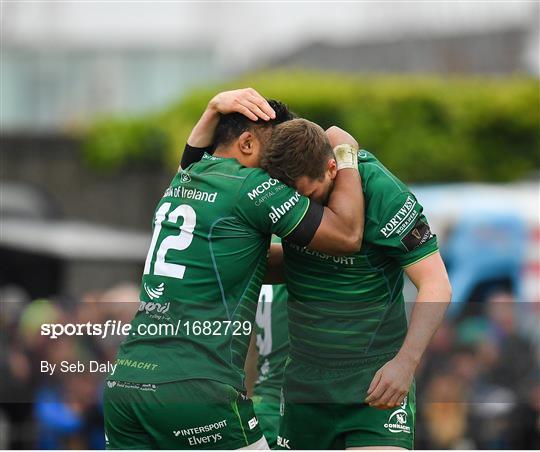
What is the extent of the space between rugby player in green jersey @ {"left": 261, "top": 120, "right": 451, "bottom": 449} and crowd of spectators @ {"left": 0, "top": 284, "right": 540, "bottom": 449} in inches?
37.0

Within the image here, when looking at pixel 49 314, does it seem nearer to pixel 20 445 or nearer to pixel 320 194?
pixel 320 194

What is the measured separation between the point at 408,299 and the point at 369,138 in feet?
39.2

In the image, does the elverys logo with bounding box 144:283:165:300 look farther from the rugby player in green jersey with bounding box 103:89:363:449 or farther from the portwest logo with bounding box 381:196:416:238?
the portwest logo with bounding box 381:196:416:238

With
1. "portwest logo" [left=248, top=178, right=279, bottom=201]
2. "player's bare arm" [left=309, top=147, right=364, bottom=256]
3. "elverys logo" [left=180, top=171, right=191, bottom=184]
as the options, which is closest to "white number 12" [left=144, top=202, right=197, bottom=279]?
"elverys logo" [left=180, top=171, right=191, bottom=184]

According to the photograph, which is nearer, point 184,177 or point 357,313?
point 184,177

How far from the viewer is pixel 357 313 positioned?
4.94 m

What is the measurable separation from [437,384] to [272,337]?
258cm

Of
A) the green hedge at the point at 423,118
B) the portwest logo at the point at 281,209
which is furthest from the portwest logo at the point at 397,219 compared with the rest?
the green hedge at the point at 423,118

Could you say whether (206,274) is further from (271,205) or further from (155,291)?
(271,205)

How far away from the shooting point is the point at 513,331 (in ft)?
25.9

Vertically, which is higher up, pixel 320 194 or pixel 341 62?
pixel 320 194

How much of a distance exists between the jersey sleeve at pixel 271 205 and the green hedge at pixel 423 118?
12.4 m

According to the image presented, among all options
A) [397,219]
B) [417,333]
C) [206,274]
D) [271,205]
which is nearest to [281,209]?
[271,205]

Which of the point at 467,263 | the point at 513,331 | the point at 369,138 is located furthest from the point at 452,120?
the point at 513,331
